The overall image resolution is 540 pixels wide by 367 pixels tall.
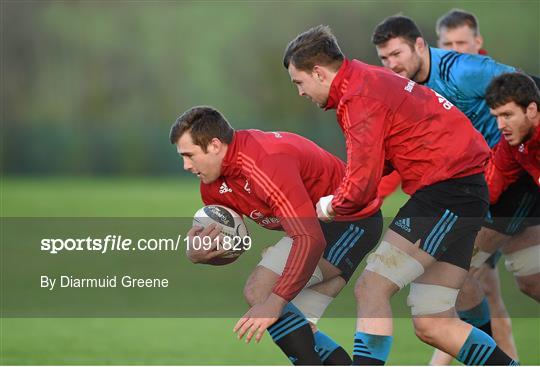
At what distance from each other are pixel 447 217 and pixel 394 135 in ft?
1.67

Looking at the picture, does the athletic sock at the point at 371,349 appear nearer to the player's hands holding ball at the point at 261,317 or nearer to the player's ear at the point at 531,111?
the player's hands holding ball at the point at 261,317

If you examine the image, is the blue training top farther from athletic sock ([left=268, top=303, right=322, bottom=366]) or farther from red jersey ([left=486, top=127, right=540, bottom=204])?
athletic sock ([left=268, top=303, right=322, bottom=366])

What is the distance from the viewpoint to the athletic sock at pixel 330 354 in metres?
5.47

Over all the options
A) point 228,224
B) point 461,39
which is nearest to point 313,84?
point 228,224

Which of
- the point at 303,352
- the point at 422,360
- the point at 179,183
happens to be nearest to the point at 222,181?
the point at 303,352

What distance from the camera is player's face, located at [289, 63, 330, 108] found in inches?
207

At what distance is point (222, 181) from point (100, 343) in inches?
116

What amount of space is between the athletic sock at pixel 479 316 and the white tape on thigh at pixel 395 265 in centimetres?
173

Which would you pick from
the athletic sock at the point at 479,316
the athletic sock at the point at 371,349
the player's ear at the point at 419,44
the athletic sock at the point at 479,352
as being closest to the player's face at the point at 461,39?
the player's ear at the point at 419,44

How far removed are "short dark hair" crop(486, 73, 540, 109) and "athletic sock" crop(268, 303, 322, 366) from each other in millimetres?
1859

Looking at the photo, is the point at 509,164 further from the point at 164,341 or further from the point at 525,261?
the point at 164,341

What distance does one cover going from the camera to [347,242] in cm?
575

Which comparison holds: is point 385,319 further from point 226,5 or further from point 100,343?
point 226,5

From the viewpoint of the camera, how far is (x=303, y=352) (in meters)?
5.34
